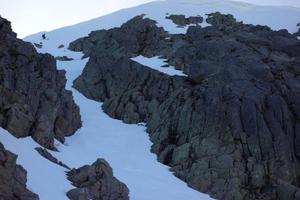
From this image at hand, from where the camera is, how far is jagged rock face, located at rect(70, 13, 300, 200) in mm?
40719

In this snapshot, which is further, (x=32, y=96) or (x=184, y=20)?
(x=184, y=20)

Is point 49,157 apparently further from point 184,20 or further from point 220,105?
point 184,20

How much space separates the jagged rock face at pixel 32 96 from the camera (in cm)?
3512

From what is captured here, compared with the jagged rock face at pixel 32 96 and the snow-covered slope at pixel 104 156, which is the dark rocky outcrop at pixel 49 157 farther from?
the jagged rock face at pixel 32 96

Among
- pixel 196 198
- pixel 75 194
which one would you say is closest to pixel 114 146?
pixel 196 198

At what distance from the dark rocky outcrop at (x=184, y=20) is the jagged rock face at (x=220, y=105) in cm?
1731

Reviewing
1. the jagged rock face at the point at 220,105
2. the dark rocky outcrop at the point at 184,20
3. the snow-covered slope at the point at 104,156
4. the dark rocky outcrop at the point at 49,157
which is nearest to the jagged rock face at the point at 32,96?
the snow-covered slope at the point at 104,156

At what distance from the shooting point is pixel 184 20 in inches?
3337

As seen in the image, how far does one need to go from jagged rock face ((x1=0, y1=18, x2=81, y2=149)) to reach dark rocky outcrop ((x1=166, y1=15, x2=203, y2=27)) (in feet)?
125

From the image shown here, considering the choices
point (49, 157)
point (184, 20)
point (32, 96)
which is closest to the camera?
point (49, 157)

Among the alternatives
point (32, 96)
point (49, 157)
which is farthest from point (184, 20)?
point (49, 157)

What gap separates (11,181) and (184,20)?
6696 cm

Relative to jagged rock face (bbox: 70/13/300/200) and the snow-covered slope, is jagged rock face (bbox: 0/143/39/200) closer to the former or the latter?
the snow-covered slope

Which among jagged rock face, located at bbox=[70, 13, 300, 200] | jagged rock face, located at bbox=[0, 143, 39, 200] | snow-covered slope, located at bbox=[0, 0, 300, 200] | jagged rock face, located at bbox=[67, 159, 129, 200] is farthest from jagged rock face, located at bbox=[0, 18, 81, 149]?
jagged rock face, located at bbox=[0, 143, 39, 200]
